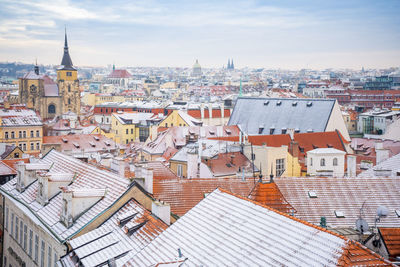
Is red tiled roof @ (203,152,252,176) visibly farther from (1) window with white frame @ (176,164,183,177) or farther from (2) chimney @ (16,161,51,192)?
(2) chimney @ (16,161,51,192)

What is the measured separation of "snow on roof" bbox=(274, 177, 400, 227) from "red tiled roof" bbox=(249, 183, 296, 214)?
9.84 feet

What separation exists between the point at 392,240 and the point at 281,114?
5690 centimetres

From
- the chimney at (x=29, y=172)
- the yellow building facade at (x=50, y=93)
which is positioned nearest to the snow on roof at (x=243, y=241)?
the chimney at (x=29, y=172)

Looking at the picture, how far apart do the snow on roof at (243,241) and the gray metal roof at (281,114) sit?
Answer: 2053 inches

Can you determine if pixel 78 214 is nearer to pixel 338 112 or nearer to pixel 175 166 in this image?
pixel 175 166

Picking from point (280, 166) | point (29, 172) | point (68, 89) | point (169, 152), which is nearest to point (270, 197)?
point (29, 172)

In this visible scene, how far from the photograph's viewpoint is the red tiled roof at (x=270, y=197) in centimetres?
2064

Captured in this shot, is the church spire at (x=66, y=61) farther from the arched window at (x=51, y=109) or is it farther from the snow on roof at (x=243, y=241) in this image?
the snow on roof at (x=243, y=241)

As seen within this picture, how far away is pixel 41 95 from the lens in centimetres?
12988

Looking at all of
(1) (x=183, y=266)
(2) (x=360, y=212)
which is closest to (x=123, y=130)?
(2) (x=360, y=212)

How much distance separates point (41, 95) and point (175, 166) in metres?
95.2

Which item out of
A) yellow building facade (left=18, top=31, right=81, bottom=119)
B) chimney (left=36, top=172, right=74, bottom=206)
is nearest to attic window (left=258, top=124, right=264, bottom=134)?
chimney (left=36, top=172, right=74, bottom=206)

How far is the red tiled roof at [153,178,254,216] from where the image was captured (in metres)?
25.0

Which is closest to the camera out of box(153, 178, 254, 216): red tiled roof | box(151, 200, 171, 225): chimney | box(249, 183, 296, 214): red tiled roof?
box(151, 200, 171, 225): chimney
